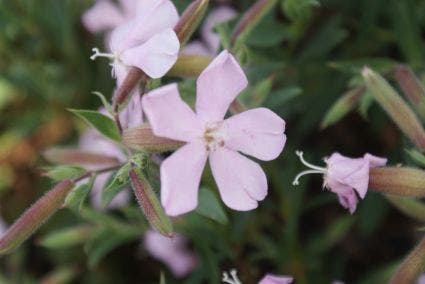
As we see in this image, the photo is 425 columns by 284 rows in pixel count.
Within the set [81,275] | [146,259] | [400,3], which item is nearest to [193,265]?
[146,259]

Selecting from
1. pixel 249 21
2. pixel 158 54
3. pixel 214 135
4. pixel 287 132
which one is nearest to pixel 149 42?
pixel 158 54

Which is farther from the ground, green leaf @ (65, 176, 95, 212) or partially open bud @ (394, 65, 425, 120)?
partially open bud @ (394, 65, 425, 120)

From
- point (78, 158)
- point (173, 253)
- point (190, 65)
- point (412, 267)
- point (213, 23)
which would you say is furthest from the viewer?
point (173, 253)

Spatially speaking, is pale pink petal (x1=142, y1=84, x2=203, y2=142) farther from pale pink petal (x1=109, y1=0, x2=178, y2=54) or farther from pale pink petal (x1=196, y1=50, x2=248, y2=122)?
pale pink petal (x1=109, y1=0, x2=178, y2=54)

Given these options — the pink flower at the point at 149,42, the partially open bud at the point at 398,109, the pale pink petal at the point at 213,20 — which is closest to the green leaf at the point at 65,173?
the pink flower at the point at 149,42

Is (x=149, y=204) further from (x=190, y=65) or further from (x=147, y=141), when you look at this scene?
(x=190, y=65)

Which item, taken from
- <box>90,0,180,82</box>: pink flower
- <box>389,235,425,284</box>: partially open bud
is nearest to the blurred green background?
<box>90,0,180,82</box>: pink flower
